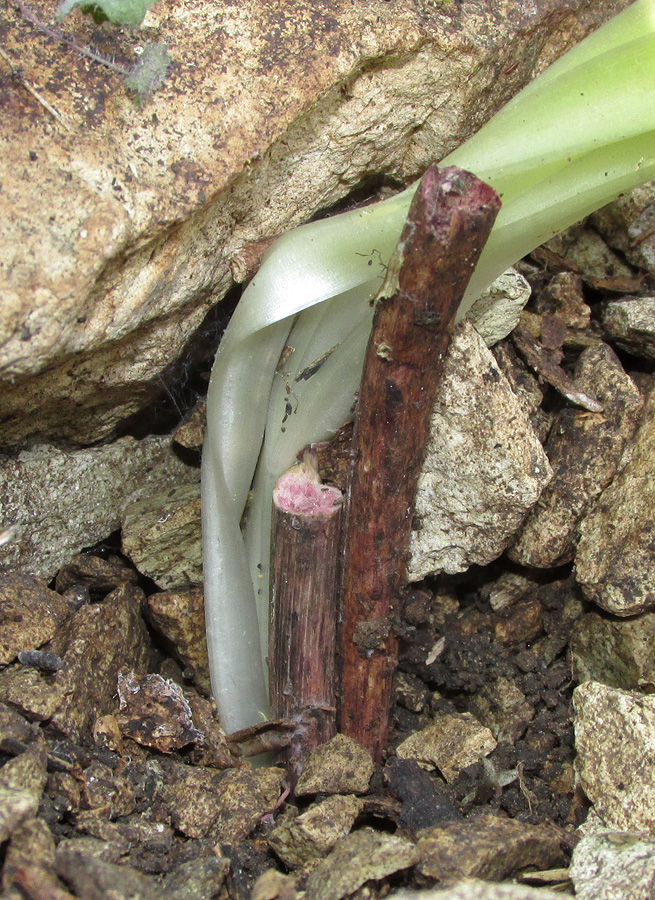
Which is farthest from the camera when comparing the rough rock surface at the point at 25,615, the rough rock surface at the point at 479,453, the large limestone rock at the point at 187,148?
the rough rock surface at the point at 479,453

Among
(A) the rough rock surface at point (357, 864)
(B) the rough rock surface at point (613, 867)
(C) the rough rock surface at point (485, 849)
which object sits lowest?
(B) the rough rock surface at point (613, 867)

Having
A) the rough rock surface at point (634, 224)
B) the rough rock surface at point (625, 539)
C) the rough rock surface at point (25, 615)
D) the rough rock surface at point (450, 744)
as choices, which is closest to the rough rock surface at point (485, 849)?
the rough rock surface at point (450, 744)

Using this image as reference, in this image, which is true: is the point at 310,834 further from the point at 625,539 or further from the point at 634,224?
the point at 634,224

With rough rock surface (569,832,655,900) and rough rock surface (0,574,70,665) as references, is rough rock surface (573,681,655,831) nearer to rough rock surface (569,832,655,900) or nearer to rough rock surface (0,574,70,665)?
rough rock surface (569,832,655,900)

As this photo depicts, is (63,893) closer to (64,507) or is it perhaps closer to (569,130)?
(64,507)

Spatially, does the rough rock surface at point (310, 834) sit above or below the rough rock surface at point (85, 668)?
below

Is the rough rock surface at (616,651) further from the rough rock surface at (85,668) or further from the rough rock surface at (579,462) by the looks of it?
the rough rock surface at (85,668)

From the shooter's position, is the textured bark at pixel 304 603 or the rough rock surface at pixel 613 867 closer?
the rough rock surface at pixel 613 867
